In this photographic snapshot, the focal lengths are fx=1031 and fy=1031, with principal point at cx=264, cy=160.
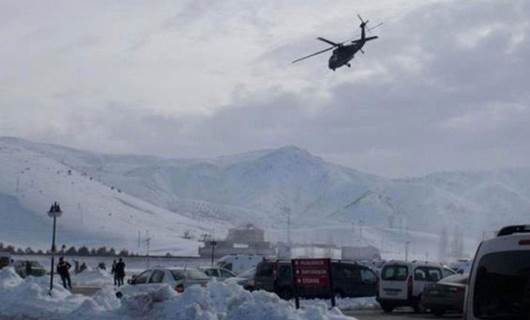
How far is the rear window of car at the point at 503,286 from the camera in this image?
8.30 metres

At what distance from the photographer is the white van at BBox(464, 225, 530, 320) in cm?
833

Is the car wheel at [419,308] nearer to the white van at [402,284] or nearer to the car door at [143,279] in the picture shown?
the white van at [402,284]

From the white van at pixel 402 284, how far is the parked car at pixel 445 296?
149 centimetres

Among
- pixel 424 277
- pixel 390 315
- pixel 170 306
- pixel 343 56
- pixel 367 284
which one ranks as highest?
pixel 343 56

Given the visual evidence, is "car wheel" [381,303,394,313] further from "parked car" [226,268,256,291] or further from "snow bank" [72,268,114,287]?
"snow bank" [72,268,114,287]

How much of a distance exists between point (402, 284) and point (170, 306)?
449 inches

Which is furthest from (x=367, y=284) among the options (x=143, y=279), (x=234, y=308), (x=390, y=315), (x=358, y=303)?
(x=234, y=308)

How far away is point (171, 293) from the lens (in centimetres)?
2205

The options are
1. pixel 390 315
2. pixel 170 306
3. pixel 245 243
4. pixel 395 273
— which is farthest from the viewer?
pixel 245 243

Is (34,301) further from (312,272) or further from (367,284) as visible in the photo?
(367,284)

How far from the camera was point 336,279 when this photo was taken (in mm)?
33938

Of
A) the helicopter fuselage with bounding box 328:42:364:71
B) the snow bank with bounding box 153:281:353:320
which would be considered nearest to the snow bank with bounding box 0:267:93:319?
the snow bank with bounding box 153:281:353:320

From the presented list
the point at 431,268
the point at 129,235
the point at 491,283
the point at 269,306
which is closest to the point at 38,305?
the point at 269,306

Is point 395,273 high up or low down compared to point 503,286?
up
